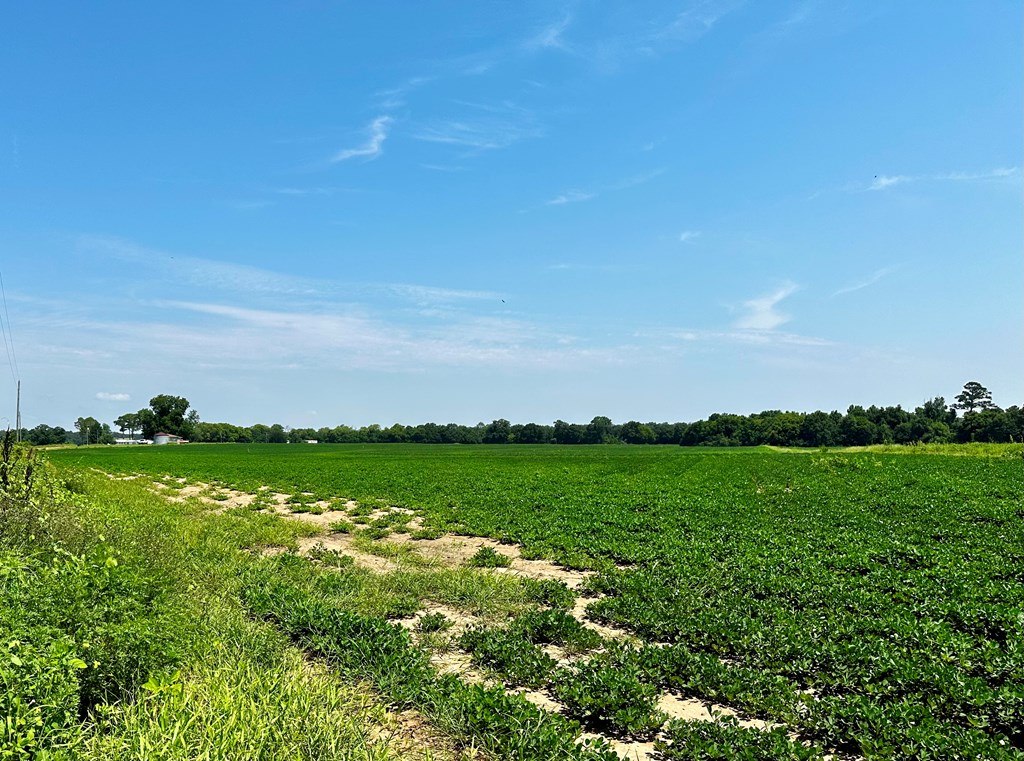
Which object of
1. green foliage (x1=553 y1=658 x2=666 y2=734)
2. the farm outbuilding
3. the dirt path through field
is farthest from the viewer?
the farm outbuilding

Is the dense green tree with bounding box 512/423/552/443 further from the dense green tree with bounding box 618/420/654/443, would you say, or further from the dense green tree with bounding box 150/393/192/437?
the dense green tree with bounding box 150/393/192/437

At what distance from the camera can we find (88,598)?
211 inches

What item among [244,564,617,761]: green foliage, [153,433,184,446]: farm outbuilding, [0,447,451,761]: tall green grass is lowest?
[153,433,184,446]: farm outbuilding

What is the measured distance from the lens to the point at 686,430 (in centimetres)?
14088

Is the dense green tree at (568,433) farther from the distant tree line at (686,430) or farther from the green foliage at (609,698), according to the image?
the green foliage at (609,698)

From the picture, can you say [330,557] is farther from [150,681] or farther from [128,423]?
[128,423]

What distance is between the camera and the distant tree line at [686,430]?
→ 112938mm

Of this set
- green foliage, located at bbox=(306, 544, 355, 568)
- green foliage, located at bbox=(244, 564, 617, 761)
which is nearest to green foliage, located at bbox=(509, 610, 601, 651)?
green foliage, located at bbox=(244, 564, 617, 761)

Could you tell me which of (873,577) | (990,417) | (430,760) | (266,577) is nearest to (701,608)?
(873,577)

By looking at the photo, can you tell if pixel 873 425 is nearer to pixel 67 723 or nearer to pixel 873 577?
pixel 873 577

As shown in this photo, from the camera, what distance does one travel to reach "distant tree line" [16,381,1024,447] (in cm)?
11294

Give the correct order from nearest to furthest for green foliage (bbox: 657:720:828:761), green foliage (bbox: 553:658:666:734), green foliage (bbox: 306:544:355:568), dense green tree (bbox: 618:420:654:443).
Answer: green foliage (bbox: 657:720:828:761) → green foliage (bbox: 553:658:666:734) → green foliage (bbox: 306:544:355:568) → dense green tree (bbox: 618:420:654:443)

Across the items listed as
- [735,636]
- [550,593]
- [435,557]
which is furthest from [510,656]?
[435,557]

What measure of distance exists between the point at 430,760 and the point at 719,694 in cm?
316
